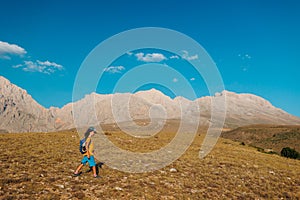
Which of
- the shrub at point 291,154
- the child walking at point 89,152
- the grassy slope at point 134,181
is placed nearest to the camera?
the grassy slope at point 134,181

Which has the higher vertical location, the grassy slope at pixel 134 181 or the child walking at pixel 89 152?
the child walking at pixel 89 152

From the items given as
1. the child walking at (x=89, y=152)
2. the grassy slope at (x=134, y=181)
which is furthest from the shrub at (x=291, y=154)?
the child walking at (x=89, y=152)

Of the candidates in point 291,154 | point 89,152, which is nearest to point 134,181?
point 89,152

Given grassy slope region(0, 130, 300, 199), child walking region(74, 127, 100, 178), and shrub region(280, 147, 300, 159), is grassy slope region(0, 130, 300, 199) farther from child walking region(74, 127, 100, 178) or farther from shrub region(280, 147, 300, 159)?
shrub region(280, 147, 300, 159)

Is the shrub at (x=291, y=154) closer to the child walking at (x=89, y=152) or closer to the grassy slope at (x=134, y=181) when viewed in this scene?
the grassy slope at (x=134, y=181)

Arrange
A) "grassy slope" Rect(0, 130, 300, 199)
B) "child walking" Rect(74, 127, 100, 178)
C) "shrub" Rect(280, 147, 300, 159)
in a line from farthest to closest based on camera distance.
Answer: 1. "shrub" Rect(280, 147, 300, 159)
2. "child walking" Rect(74, 127, 100, 178)
3. "grassy slope" Rect(0, 130, 300, 199)

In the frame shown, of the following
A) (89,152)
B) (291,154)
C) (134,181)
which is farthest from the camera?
(291,154)

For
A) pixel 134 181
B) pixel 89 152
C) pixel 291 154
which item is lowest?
pixel 134 181

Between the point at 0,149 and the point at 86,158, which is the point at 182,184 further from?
the point at 0,149

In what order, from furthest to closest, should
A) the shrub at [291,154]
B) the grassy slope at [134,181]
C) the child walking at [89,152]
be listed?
the shrub at [291,154], the child walking at [89,152], the grassy slope at [134,181]

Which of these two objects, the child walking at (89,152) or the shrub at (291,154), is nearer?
the child walking at (89,152)

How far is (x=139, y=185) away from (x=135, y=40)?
12932mm

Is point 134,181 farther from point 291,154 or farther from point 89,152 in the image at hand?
point 291,154

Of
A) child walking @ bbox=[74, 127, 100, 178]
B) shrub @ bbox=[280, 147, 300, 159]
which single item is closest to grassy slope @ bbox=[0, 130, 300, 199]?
child walking @ bbox=[74, 127, 100, 178]
